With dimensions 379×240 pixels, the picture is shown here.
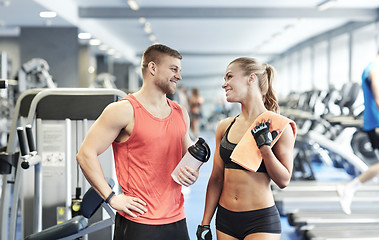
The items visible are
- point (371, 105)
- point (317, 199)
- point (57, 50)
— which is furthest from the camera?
point (57, 50)

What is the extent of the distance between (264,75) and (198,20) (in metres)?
9.17

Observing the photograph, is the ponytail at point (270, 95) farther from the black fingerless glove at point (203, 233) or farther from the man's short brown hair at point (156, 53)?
the black fingerless glove at point (203, 233)

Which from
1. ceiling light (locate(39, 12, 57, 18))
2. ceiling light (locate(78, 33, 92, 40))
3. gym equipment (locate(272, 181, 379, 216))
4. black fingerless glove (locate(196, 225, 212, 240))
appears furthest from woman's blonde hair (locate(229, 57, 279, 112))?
→ ceiling light (locate(78, 33, 92, 40))

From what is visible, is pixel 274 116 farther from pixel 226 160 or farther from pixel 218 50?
pixel 218 50

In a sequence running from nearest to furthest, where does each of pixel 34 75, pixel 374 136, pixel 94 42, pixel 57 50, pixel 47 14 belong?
pixel 374 136 < pixel 34 75 < pixel 47 14 < pixel 57 50 < pixel 94 42

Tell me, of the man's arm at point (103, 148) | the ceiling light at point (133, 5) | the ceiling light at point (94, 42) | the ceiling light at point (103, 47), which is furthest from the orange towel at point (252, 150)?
the ceiling light at point (103, 47)

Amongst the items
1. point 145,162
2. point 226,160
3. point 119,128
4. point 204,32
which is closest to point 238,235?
point 226,160

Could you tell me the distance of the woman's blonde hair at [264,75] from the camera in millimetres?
1959

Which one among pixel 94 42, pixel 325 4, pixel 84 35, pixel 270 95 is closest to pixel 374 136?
pixel 270 95

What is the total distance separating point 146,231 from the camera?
186 cm

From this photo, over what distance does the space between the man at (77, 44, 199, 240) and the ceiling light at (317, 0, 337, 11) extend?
7.45 meters

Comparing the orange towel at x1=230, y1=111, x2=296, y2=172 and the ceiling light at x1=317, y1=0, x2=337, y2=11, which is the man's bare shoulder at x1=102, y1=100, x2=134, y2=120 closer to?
the orange towel at x1=230, y1=111, x2=296, y2=172

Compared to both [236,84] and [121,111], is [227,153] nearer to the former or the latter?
[236,84]

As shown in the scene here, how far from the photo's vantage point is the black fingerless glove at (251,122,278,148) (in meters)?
1.76
